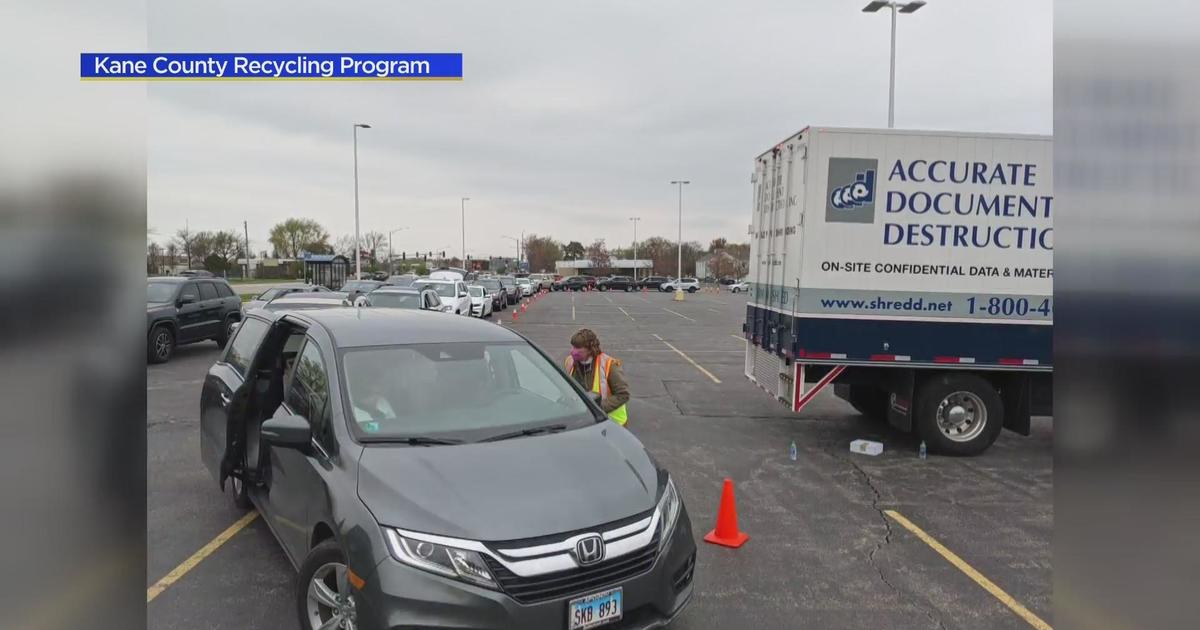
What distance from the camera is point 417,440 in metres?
3.74

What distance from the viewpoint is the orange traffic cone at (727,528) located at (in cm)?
523

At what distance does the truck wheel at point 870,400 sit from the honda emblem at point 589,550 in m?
6.95

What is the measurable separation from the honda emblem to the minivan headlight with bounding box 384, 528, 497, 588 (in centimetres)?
38

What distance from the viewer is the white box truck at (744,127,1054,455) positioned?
24.7ft

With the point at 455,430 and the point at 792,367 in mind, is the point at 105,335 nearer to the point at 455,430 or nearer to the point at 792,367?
the point at 455,430

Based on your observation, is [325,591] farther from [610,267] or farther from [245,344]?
[610,267]

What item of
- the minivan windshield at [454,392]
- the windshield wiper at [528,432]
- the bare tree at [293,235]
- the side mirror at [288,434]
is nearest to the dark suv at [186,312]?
the minivan windshield at [454,392]

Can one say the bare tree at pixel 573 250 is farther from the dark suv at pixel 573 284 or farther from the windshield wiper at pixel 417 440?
the windshield wiper at pixel 417 440

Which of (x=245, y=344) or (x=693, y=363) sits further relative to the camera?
(x=693, y=363)

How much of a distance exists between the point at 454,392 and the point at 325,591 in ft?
4.13

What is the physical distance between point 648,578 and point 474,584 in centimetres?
83

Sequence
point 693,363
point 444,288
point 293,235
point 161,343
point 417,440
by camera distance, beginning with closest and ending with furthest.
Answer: point 417,440, point 161,343, point 693,363, point 444,288, point 293,235

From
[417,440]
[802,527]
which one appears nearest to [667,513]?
[417,440]

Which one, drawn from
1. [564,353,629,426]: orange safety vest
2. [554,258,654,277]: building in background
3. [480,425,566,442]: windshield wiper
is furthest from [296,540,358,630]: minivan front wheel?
[554,258,654,277]: building in background
